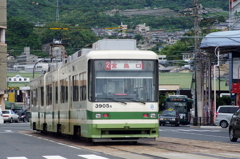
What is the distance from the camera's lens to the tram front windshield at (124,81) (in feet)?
71.5

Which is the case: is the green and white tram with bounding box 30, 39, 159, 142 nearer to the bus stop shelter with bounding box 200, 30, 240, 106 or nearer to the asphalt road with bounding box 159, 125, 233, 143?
the asphalt road with bounding box 159, 125, 233, 143

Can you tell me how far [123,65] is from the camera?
22.1 m

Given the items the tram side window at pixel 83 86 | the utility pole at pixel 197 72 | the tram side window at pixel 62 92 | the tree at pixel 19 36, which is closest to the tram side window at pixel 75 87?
the tram side window at pixel 83 86

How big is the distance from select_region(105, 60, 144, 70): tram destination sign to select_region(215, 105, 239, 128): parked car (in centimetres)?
3033

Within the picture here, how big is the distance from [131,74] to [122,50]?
1079mm

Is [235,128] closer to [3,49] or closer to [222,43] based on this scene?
[222,43]

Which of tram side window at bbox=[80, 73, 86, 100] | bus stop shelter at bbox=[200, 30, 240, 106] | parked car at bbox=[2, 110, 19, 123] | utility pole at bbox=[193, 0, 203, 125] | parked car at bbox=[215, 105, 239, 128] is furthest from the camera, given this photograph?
parked car at bbox=[2, 110, 19, 123]

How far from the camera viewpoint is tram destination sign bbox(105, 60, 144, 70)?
22.1 m

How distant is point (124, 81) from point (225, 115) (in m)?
31.0

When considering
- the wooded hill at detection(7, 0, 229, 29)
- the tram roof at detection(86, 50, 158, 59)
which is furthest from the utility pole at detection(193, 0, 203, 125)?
the wooded hill at detection(7, 0, 229, 29)

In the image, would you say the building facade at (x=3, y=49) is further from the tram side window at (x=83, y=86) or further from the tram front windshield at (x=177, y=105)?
the tram side window at (x=83, y=86)

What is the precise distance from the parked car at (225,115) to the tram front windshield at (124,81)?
30.3 m

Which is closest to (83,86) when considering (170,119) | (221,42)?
(170,119)

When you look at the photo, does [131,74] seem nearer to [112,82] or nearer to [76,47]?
[112,82]
